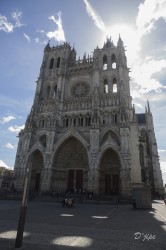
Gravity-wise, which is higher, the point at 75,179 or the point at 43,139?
the point at 43,139

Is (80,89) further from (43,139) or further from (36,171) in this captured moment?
(36,171)

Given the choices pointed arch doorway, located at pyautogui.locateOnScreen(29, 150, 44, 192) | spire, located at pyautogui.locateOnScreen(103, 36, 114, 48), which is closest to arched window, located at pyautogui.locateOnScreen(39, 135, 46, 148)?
pointed arch doorway, located at pyautogui.locateOnScreen(29, 150, 44, 192)

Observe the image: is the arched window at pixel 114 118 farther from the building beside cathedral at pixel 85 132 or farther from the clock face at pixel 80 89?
the clock face at pixel 80 89

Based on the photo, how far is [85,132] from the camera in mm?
27734

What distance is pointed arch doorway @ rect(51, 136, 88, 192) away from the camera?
26703 mm

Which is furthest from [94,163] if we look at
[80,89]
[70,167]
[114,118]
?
[80,89]

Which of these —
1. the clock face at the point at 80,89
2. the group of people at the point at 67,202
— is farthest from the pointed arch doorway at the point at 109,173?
the clock face at the point at 80,89

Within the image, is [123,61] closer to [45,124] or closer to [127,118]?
[127,118]

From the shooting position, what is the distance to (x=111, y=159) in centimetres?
2670

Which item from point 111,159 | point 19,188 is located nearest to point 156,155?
point 111,159

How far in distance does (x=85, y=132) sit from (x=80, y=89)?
947 cm

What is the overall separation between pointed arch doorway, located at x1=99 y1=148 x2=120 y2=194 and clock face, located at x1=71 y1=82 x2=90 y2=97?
39.5 feet

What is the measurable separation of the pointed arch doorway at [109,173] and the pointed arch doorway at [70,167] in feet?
7.96

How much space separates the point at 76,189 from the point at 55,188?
3050mm
